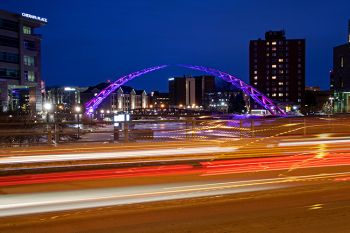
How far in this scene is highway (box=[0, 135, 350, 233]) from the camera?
29.2ft

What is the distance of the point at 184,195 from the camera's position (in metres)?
11.5

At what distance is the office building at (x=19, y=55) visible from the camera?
3533 inches

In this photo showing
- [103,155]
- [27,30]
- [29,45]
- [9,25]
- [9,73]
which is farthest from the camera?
[27,30]

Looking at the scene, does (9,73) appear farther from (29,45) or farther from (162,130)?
(162,130)

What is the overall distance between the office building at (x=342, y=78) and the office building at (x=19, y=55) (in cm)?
7281

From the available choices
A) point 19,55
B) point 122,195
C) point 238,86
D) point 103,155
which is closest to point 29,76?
point 19,55

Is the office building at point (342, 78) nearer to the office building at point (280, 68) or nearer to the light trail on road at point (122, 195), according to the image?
the office building at point (280, 68)

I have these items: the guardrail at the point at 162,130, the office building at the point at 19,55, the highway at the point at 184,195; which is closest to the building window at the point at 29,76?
the office building at the point at 19,55

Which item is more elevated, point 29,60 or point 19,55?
point 19,55

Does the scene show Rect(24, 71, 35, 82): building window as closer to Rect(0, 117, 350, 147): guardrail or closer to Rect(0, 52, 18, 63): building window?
Rect(0, 52, 18, 63): building window

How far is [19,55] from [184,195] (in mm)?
88628

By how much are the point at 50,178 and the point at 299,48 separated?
186479 mm

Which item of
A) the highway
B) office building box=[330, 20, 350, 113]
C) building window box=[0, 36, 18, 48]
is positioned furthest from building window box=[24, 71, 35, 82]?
the highway

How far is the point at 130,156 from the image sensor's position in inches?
749
